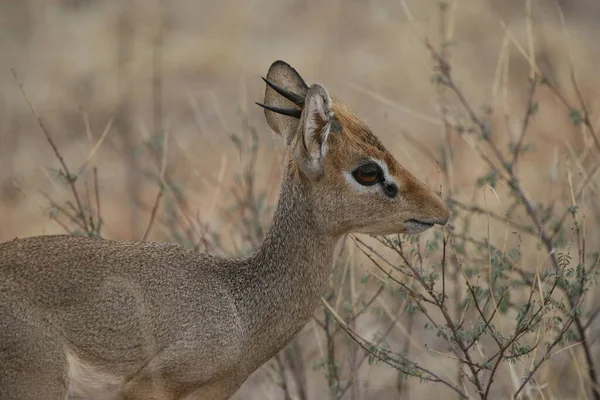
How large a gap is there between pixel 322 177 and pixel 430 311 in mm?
4625

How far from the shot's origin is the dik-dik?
4491 mm

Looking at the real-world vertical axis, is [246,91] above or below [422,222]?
above

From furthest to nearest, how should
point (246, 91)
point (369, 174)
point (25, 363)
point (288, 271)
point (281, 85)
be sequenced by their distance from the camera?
1. point (246, 91)
2. point (281, 85)
3. point (288, 271)
4. point (369, 174)
5. point (25, 363)

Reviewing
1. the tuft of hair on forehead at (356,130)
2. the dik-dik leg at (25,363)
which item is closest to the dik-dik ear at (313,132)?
the tuft of hair on forehead at (356,130)

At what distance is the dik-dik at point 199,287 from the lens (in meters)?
4.49

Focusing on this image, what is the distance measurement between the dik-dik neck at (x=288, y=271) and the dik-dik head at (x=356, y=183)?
0.07 metres

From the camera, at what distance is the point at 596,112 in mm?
11812

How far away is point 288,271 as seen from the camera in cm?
511

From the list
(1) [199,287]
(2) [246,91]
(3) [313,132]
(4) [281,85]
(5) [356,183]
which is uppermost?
(2) [246,91]

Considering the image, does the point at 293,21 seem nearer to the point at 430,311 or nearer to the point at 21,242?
the point at 430,311

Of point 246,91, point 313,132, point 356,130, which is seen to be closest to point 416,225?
point 356,130

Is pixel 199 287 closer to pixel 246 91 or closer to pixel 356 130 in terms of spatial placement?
pixel 356 130

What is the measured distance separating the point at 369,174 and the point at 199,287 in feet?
2.86

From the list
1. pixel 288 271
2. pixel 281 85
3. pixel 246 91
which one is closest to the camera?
pixel 288 271
